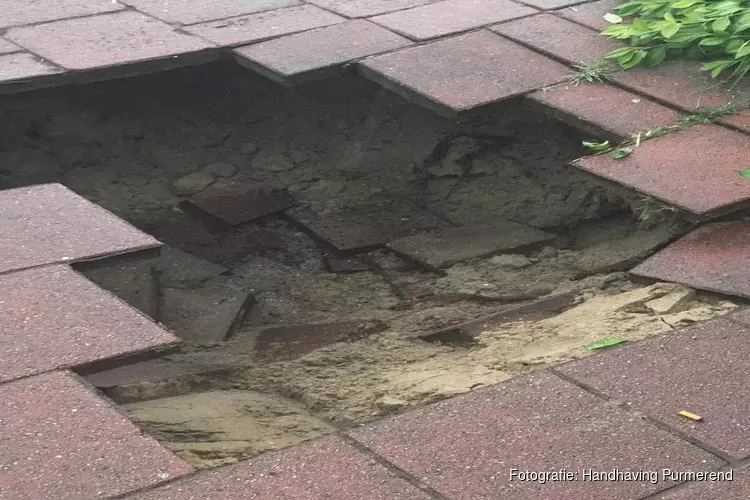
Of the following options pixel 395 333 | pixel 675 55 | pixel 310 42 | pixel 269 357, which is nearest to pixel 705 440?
pixel 395 333

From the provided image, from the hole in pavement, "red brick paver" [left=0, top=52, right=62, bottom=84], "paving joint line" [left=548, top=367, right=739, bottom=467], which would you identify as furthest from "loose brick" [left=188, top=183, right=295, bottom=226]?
"paving joint line" [left=548, top=367, right=739, bottom=467]

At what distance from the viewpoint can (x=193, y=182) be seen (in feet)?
16.8

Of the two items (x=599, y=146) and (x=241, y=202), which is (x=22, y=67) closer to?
(x=241, y=202)

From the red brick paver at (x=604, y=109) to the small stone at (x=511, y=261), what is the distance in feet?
1.88

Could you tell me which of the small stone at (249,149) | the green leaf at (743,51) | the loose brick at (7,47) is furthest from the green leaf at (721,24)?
the loose brick at (7,47)

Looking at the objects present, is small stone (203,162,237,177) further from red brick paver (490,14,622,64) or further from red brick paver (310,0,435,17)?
red brick paver (490,14,622,64)

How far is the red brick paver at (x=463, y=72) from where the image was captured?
4.46 m

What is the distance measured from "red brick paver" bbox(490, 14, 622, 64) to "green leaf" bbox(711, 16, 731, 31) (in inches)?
19.6

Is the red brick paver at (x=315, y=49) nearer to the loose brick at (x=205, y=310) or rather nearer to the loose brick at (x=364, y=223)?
the loose brick at (x=364, y=223)

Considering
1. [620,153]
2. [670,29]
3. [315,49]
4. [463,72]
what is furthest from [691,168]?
[315,49]

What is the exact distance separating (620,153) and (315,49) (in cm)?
150

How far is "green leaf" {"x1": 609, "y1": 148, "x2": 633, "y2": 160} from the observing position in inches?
160

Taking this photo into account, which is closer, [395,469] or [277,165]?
[395,469]

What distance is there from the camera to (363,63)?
470 centimetres
